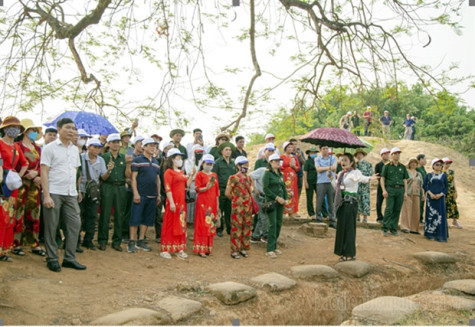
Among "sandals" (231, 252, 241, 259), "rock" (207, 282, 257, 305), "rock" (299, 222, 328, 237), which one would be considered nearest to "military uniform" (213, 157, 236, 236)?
"sandals" (231, 252, 241, 259)

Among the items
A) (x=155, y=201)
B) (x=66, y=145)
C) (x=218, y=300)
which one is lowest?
(x=218, y=300)

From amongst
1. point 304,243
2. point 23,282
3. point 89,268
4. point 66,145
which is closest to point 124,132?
point 66,145

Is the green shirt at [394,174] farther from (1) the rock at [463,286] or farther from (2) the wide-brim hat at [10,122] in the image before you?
(2) the wide-brim hat at [10,122]

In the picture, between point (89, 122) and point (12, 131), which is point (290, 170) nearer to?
point (89, 122)

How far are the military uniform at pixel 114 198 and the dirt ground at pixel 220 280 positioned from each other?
0.91ft

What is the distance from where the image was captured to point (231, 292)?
4805mm

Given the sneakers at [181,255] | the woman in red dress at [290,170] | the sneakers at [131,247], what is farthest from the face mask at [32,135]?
the woman in red dress at [290,170]

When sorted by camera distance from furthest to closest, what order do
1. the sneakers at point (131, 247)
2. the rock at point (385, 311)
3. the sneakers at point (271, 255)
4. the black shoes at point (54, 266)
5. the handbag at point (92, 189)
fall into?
1. the sneakers at point (271, 255)
2. the sneakers at point (131, 247)
3. the handbag at point (92, 189)
4. the black shoes at point (54, 266)
5. the rock at point (385, 311)

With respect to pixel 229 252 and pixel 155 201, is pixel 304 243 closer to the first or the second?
pixel 229 252

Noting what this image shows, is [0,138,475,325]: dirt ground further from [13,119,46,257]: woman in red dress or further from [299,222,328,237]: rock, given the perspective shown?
[13,119,46,257]: woman in red dress

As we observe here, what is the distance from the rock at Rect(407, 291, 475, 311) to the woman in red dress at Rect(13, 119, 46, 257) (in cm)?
482

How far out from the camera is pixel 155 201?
21.4 feet

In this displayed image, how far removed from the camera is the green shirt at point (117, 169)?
244 inches

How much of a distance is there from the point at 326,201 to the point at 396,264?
101 inches
